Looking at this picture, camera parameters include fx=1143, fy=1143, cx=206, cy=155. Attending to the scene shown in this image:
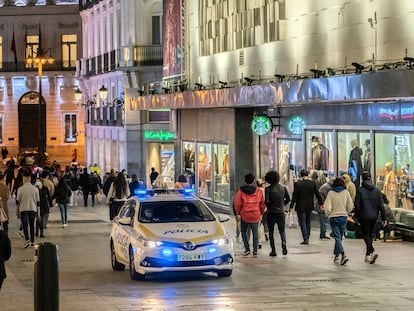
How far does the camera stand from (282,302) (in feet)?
51.1

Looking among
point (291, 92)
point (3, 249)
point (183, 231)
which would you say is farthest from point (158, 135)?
point (3, 249)

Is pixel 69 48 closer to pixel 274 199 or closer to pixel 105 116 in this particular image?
pixel 105 116

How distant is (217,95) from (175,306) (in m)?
19.5

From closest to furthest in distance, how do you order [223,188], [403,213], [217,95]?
[403,213] < [217,95] < [223,188]

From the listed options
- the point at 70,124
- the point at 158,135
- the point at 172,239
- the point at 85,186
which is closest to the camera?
the point at 172,239

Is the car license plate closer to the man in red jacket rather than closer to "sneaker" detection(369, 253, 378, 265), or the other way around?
"sneaker" detection(369, 253, 378, 265)

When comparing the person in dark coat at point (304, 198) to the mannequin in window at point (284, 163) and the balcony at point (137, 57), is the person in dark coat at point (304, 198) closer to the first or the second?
the mannequin in window at point (284, 163)

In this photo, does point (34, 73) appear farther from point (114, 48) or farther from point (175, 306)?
point (175, 306)

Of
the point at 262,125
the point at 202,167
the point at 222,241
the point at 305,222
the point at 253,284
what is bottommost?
the point at 253,284

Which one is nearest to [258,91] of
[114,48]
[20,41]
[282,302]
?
[282,302]

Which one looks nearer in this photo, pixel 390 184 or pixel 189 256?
pixel 189 256

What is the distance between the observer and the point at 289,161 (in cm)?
3222

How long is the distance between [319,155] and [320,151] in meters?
0.12

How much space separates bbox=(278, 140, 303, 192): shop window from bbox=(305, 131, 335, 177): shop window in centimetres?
75
